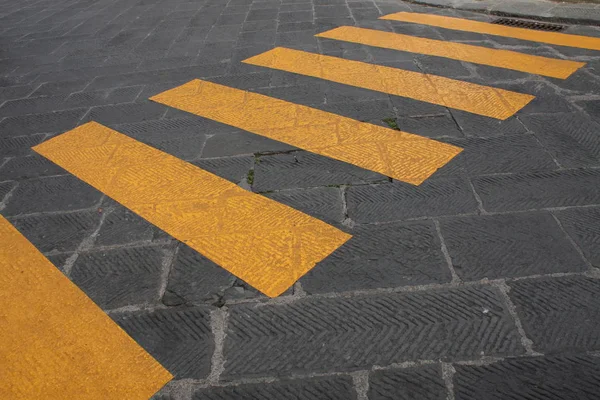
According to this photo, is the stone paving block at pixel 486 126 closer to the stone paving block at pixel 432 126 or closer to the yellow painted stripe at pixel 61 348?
the stone paving block at pixel 432 126

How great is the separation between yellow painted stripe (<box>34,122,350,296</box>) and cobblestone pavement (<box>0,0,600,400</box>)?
0.08 m

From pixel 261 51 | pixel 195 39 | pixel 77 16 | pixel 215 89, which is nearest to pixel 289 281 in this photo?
pixel 215 89

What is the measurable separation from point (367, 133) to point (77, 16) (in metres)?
6.62

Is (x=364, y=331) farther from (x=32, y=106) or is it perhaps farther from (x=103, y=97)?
(x=32, y=106)

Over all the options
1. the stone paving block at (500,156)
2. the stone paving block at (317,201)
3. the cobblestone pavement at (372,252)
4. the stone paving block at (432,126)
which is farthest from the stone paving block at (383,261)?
the stone paving block at (432,126)

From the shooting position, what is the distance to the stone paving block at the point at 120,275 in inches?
82.9

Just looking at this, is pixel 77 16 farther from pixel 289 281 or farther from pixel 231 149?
pixel 289 281

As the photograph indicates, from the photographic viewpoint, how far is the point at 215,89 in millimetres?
4176

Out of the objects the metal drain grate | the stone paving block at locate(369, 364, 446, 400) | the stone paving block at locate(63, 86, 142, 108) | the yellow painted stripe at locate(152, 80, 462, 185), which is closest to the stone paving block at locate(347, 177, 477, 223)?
the yellow painted stripe at locate(152, 80, 462, 185)

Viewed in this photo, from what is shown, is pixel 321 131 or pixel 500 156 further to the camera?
pixel 321 131

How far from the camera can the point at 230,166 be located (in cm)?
299

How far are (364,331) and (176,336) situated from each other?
2.53 ft

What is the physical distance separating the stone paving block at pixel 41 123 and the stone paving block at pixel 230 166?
1519mm

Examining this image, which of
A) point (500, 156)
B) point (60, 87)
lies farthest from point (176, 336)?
→ point (60, 87)
